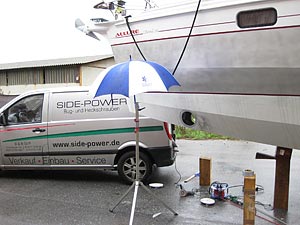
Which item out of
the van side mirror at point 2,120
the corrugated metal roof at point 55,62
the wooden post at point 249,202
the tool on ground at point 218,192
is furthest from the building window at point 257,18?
the corrugated metal roof at point 55,62

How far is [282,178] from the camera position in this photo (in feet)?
16.6

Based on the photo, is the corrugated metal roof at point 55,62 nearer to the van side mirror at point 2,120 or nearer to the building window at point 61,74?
the building window at point 61,74

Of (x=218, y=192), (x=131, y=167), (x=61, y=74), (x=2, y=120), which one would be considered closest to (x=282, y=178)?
(x=218, y=192)

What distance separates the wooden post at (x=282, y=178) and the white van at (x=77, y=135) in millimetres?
1939

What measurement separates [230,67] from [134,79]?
1.21 meters

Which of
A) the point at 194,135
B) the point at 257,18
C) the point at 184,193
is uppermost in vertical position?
the point at 257,18

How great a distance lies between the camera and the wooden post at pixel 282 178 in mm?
4945

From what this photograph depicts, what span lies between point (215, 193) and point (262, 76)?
2369mm

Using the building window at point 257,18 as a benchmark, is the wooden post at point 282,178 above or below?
below

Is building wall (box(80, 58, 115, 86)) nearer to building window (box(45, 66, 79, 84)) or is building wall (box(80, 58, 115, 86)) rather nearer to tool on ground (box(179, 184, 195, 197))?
building window (box(45, 66, 79, 84))

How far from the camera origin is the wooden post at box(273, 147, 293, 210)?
495 centimetres

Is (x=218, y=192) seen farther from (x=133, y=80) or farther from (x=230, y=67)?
(x=133, y=80)

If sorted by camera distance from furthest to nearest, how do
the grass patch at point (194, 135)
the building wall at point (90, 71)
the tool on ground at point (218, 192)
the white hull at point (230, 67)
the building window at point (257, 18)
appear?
the building wall at point (90, 71) < the grass patch at point (194, 135) < the tool on ground at point (218, 192) < the building window at point (257, 18) < the white hull at point (230, 67)

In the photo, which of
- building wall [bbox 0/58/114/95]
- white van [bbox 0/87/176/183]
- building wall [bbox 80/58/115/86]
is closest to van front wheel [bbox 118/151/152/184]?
white van [bbox 0/87/176/183]
